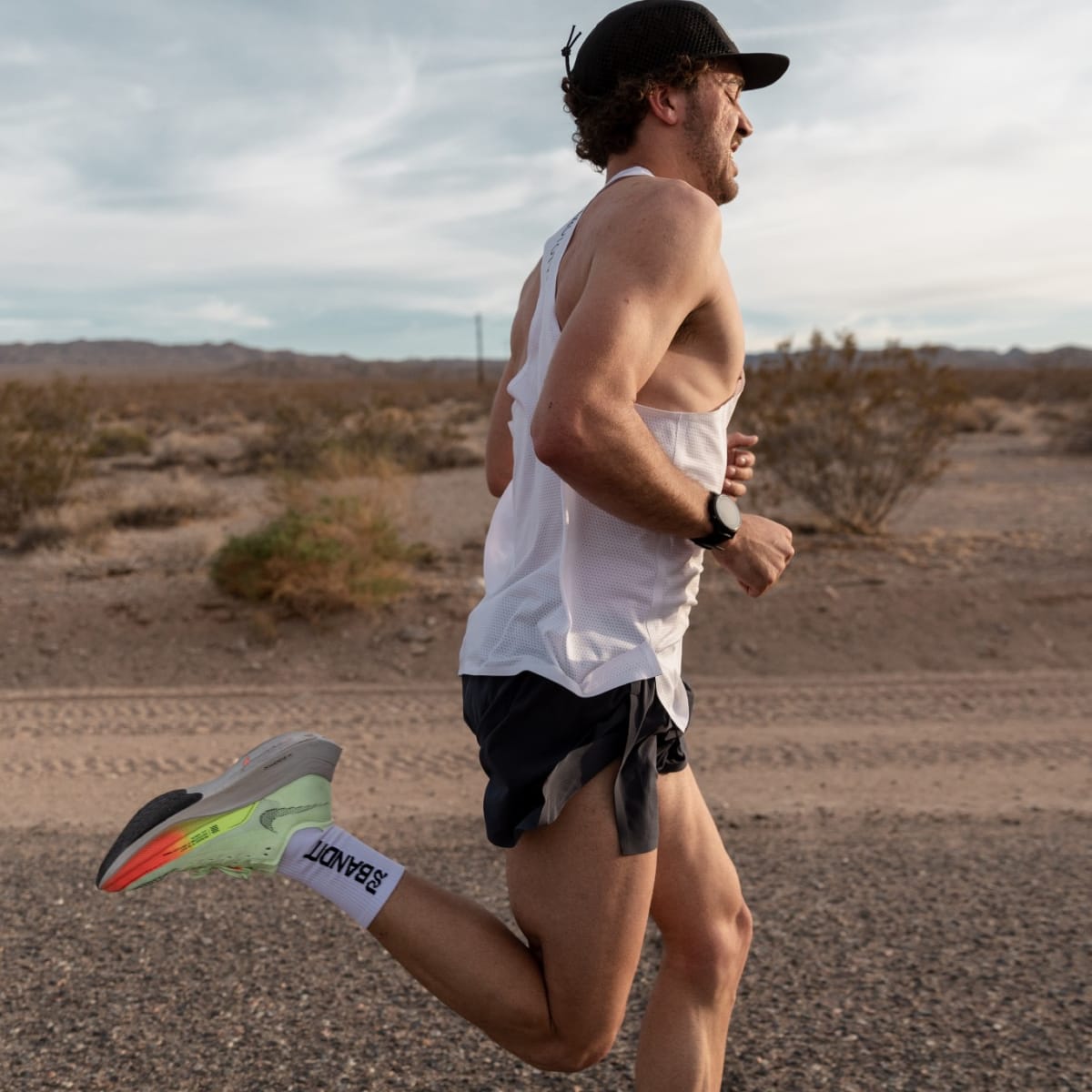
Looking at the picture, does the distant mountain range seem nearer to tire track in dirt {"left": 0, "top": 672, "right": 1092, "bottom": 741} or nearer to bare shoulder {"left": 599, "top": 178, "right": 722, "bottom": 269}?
tire track in dirt {"left": 0, "top": 672, "right": 1092, "bottom": 741}

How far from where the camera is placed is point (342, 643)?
28.4 ft

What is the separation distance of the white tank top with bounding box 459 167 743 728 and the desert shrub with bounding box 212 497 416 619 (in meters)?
6.86

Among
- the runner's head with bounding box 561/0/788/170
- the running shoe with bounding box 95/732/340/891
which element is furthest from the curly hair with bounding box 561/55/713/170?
the running shoe with bounding box 95/732/340/891

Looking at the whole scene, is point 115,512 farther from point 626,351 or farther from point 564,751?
point 626,351

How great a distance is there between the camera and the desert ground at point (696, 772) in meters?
3.11

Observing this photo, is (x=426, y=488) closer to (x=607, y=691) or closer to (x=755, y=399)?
(x=755, y=399)

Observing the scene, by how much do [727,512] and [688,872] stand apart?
686 mm

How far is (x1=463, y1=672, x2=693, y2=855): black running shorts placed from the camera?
205 cm

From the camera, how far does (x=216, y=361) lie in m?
161

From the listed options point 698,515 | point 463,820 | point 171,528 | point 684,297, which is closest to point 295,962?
point 463,820

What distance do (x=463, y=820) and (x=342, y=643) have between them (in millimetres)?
3606

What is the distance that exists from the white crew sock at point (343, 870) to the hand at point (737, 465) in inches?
38.1

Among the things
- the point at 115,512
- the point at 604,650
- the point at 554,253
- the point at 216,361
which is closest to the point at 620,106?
the point at 554,253

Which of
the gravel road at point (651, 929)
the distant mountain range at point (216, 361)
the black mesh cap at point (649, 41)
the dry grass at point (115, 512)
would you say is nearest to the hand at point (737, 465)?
the black mesh cap at point (649, 41)
